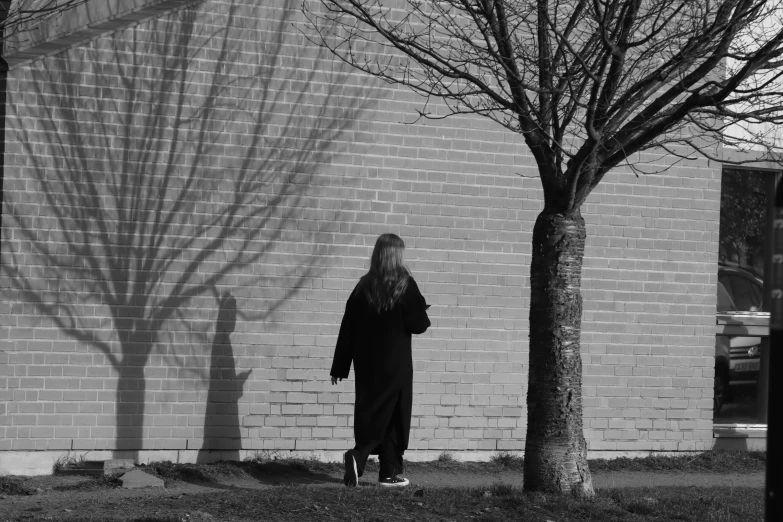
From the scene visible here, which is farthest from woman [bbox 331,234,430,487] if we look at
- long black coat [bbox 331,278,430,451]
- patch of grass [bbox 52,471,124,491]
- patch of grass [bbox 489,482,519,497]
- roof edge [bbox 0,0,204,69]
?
roof edge [bbox 0,0,204,69]

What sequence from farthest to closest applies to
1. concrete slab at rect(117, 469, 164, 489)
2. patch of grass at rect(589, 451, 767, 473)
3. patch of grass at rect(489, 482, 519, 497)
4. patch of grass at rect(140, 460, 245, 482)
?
patch of grass at rect(589, 451, 767, 473)
patch of grass at rect(140, 460, 245, 482)
concrete slab at rect(117, 469, 164, 489)
patch of grass at rect(489, 482, 519, 497)

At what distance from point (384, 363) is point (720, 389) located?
4.17 metres

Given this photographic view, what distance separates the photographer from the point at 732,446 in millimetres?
9617

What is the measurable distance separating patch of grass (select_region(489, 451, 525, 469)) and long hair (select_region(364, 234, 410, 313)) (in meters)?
2.28

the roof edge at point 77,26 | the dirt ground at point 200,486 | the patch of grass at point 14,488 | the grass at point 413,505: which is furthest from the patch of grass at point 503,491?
the roof edge at point 77,26

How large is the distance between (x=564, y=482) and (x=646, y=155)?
4080mm

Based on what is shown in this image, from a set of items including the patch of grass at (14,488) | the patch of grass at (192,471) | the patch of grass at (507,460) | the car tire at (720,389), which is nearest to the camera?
the patch of grass at (14,488)

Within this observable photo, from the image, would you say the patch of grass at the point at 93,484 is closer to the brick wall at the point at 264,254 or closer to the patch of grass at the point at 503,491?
the brick wall at the point at 264,254

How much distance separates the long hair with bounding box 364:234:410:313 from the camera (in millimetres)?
7285

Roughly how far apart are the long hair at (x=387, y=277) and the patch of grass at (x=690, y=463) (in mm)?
2850

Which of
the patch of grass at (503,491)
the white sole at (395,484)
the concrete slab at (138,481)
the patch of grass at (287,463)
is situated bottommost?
the concrete slab at (138,481)

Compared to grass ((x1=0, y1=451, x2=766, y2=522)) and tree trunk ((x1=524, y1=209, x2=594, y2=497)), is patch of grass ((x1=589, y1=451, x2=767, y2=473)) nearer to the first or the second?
grass ((x1=0, y1=451, x2=766, y2=522))

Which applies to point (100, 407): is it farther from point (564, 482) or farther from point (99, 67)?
point (564, 482)

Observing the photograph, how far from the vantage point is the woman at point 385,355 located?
7.30 meters
